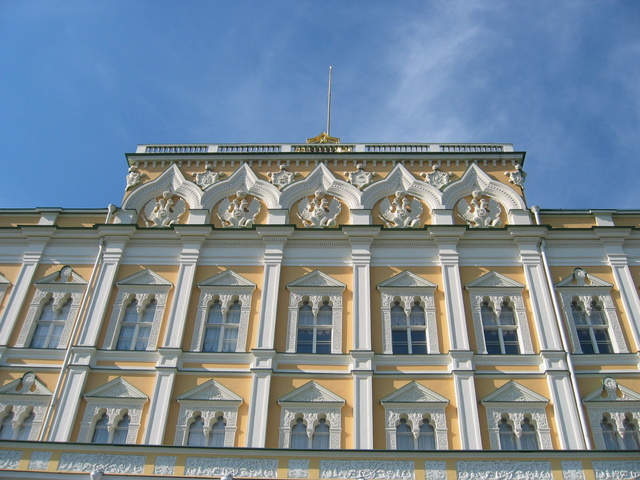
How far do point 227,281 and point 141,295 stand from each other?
300 cm

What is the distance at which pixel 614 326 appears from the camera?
77.3 feet

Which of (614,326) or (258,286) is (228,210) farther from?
(614,326)

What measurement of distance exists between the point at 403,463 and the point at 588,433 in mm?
6213

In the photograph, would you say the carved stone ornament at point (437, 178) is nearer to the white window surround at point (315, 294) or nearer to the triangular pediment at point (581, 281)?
the triangular pediment at point (581, 281)

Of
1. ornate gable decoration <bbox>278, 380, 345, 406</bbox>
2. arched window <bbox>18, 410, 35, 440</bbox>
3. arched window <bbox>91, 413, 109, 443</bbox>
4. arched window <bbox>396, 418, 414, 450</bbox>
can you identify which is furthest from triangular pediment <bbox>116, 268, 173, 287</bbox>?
arched window <bbox>396, 418, 414, 450</bbox>

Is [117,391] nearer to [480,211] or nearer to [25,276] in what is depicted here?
[25,276]

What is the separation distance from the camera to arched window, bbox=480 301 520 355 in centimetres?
2314

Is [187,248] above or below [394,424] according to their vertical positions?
above

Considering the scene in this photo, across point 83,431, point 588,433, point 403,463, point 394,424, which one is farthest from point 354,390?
point 83,431

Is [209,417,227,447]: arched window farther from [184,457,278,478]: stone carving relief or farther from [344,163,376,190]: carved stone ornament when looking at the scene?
[344,163,376,190]: carved stone ornament

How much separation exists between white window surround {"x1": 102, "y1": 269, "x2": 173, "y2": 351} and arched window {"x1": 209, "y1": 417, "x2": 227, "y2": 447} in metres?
4.00

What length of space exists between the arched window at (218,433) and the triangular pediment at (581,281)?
12275mm

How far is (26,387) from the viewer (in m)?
22.5

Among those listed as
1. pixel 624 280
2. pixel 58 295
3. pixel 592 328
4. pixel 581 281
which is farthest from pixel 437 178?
pixel 58 295
